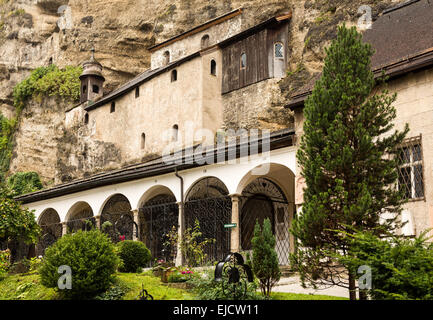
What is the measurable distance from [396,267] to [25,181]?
39.8 m

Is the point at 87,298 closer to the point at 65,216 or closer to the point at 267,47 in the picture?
the point at 65,216

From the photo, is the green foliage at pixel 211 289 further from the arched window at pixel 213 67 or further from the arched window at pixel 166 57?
the arched window at pixel 166 57

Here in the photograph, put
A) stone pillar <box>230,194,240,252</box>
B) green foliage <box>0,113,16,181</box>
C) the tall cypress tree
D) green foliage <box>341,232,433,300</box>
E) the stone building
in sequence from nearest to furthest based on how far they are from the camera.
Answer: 1. green foliage <box>341,232,433,300</box>
2. the tall cypress tree
3. the stone building
4. stone pillar <box>230,194,240,252</box>
5. green foliage <box>0,113,16,181</box>

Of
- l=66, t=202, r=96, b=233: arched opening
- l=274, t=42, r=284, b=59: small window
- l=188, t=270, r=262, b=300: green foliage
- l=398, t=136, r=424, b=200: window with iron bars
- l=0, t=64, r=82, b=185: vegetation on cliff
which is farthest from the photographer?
l=0, t=64, r=82, b=185: vegetation on cliff

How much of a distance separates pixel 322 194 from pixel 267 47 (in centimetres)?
1980

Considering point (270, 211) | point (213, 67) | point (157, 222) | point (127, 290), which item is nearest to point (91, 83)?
point (213, 67)

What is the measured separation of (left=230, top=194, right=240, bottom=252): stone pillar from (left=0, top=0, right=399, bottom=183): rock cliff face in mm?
9470

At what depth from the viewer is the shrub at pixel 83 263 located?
1086 cm

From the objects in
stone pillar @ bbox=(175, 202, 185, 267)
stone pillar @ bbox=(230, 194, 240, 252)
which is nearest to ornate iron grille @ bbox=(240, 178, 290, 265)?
stone pillar @ bbox=(230, 194, 240, 252)

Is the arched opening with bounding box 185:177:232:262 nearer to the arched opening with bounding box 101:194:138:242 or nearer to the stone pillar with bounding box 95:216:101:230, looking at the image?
the arched opening with bounding box 101:194:138:242

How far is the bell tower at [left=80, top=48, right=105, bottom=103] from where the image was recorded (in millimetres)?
39500

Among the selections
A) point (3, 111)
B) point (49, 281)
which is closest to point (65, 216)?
point (49, 281)

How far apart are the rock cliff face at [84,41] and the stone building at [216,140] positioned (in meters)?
1.43

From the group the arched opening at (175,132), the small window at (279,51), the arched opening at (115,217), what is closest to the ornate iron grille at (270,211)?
the arched opening at (115,217)
